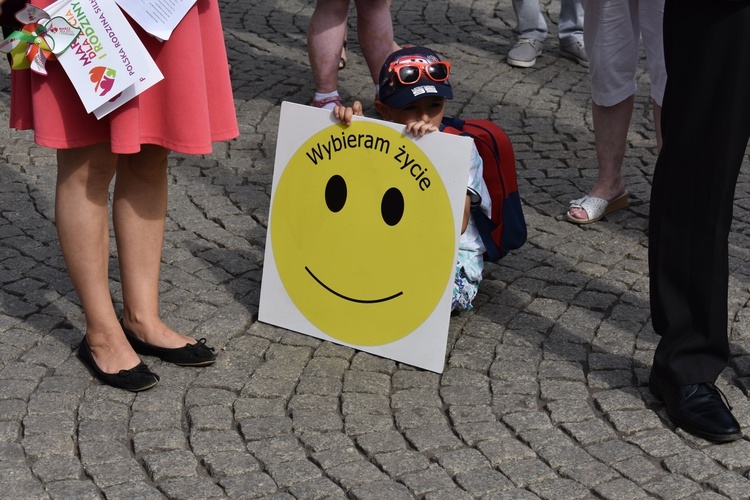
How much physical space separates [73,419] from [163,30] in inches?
47.0

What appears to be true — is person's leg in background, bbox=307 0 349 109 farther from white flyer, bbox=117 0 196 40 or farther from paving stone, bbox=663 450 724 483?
paving stone, bbox=663 450 724 483

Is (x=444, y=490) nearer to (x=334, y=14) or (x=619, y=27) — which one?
(x=619, y=27)

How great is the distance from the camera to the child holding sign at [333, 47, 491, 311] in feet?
13.5

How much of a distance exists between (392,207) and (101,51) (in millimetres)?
1103

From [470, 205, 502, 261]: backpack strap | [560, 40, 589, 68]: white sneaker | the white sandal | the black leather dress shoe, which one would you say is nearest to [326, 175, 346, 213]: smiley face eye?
[470, 205, 502, 261]: backpack strap

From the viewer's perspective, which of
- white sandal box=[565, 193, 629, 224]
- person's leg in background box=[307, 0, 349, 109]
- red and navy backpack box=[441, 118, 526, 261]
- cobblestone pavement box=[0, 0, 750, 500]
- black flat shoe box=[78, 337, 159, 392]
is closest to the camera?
cobblestone pavement box=[0, 0, 750, 500]

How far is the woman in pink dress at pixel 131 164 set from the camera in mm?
3422

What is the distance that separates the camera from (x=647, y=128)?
21.2ft

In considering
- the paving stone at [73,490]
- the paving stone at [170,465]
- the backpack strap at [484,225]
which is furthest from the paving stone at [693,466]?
the paving stone at [73,490]

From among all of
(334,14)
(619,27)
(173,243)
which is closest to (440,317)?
(173,243)

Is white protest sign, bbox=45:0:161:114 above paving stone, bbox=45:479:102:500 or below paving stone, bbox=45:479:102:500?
above

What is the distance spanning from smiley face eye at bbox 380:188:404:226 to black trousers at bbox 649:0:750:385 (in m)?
0.83

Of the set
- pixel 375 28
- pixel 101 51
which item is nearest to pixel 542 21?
pixel 375 28

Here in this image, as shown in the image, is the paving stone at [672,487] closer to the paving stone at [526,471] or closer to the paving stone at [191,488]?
the paving stone at [526,471]
